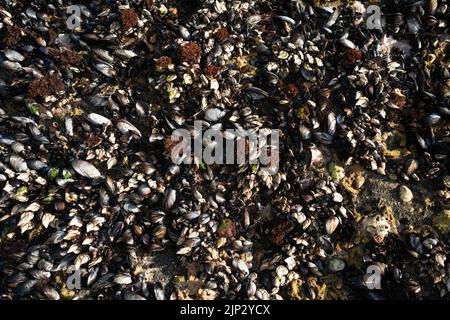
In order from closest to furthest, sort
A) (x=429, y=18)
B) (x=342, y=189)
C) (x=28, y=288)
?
(x=28, y=288) → (x=342, y=189) → (x=429, y=18)

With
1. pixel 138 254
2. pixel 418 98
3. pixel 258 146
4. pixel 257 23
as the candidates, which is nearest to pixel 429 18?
pixel 418 98

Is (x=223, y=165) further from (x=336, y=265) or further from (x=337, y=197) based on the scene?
(x=336, y=265)

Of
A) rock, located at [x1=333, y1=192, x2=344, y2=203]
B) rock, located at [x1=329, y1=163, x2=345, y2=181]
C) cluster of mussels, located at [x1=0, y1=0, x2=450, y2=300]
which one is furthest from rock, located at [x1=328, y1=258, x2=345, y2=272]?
rock, located at [x1=329, y1=163, x2=345, y2=181]

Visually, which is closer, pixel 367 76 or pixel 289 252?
pixel 289 252

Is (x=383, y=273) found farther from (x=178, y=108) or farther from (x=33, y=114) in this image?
(x=33, y=114)

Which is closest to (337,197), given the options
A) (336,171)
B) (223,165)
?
(336,171)

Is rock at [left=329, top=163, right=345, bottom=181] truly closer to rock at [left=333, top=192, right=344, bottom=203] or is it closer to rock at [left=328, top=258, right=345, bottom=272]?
rock at [left=333, top=192, right=344, bottom=203]

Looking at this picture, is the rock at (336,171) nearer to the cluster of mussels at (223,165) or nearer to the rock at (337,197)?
the cluster of mussels at (223,165)
